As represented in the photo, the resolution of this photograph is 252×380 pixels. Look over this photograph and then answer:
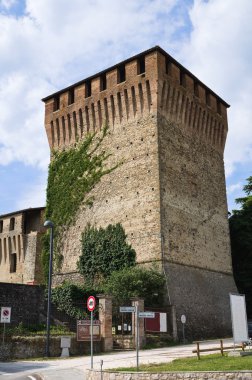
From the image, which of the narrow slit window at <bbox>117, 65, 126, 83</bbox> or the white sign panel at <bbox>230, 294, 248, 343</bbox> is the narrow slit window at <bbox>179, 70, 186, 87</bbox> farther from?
the white sign panel at <bbox>230, 294, 248, 343</bbox>

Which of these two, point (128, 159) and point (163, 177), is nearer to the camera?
point (163, 177)

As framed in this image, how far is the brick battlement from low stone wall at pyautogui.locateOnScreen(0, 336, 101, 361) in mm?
14060

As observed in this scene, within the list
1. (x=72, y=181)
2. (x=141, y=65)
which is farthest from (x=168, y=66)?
(x=72, y=181)

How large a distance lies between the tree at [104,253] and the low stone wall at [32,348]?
690cm

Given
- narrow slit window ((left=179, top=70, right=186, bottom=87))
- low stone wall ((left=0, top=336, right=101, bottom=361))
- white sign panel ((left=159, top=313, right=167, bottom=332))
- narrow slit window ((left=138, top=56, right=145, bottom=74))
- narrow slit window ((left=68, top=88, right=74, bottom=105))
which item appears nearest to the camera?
low stone wall ((left=0, top=336, right=101, bottom=361))

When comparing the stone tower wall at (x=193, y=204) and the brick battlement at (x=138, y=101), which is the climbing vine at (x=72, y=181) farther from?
the stone tower wall at (x=193, y=204)

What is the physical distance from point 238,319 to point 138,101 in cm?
1618

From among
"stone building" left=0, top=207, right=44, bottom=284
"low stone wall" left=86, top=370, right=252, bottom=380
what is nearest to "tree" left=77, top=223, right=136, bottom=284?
"stone building" left=0, top=207, right=44, bottom=284

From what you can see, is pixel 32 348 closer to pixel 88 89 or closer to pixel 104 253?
pixel 104 253

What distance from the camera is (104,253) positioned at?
25.9 m

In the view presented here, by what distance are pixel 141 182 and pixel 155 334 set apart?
851cm

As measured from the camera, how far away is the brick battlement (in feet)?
88.9

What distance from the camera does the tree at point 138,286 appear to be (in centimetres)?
2197

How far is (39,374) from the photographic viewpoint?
12.8 metres
